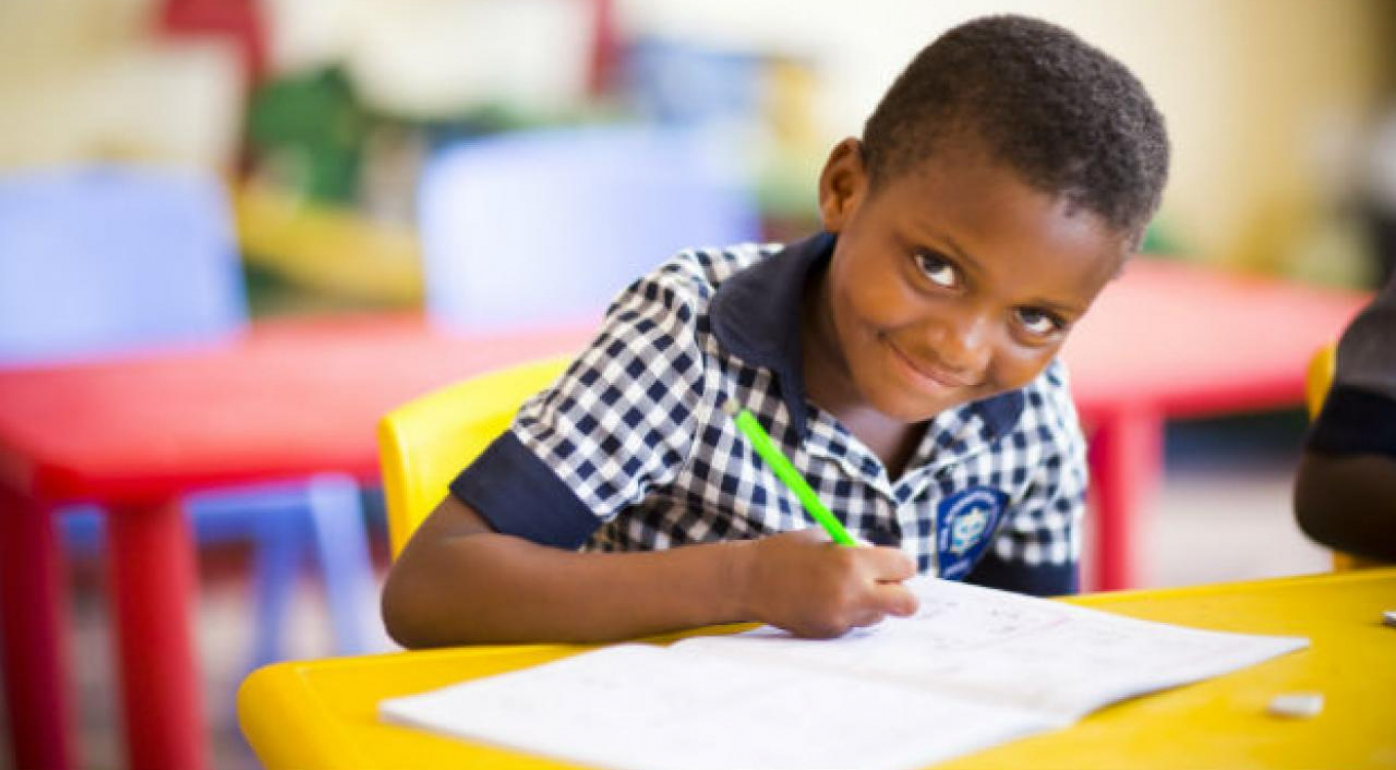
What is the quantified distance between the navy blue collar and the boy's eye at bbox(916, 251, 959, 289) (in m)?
0.14

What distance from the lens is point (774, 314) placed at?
1.16 m

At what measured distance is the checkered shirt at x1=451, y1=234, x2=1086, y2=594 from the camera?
3.49 ft

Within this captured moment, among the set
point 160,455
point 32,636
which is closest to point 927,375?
point 160,455

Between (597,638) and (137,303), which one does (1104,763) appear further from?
(137,303)

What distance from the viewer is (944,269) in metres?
1.04

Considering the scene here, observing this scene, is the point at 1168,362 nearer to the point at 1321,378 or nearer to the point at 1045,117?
the point at 1321,378

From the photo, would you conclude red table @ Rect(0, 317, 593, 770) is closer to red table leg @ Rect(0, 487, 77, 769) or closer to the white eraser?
red table leg @ Rect(0, 487, 77, 769)

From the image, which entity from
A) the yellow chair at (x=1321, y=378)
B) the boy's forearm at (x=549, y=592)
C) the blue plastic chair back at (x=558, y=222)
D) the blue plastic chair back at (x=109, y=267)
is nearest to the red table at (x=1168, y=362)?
the yellow chair at (x=1321, y=378)

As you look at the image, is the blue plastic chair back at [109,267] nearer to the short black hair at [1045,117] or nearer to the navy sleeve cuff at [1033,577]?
the navy sleeve cuff at [1033,577]

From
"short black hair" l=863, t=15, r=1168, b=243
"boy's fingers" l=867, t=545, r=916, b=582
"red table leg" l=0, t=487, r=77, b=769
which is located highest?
"short black hair" l=863, t=15, r=1168, b=243

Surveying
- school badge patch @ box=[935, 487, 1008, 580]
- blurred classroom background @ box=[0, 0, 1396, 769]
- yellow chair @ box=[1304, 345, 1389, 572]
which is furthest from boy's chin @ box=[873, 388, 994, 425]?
blurred classroom background @ box=[0, 0, 1396, 769]

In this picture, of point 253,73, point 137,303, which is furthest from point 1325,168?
point 137,303

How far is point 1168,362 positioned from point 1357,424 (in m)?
0.72

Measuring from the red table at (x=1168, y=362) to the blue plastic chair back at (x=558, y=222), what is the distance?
2.28 ft
